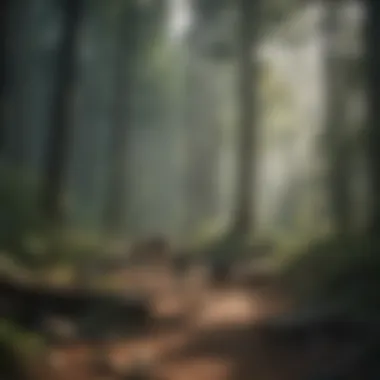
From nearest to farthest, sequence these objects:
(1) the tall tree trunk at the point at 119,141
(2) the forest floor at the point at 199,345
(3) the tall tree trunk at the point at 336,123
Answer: (2) the forest floor at the point at 199,345 < (3) the tall tree trunk at the point at 336,123 < (1) the tall tree trunk at the point at 119,141

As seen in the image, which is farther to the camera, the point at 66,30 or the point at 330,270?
the point at 66,30

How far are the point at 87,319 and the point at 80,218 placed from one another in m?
0.35

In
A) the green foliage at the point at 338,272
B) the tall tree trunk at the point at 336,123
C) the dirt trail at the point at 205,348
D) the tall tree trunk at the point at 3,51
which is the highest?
the tall tree trunk at the point at 3,51

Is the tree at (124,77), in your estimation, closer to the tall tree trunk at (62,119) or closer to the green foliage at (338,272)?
the tall tree trunk at (62,119)

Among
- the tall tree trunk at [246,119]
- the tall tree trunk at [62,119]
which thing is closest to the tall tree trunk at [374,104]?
the tall tree trunk at [246,119]

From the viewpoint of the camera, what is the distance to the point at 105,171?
2492mm

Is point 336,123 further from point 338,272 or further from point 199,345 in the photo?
point 199,345

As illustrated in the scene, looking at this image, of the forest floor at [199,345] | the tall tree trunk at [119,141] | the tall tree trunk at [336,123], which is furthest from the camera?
the tall tree trunk at [119,141]

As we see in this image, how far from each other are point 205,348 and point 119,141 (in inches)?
30.1

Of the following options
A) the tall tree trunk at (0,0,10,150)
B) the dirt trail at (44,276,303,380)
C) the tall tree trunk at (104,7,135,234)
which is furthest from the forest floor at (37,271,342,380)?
the tall tree trunk at (0,0,10,150)

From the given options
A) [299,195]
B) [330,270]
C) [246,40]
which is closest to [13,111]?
[246,40]

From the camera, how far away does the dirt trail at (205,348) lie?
7.18 feet

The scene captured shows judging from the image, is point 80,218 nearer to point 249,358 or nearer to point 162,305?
point 162,305

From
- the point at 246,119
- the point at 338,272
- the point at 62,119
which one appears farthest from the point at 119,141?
the point at 338,272
